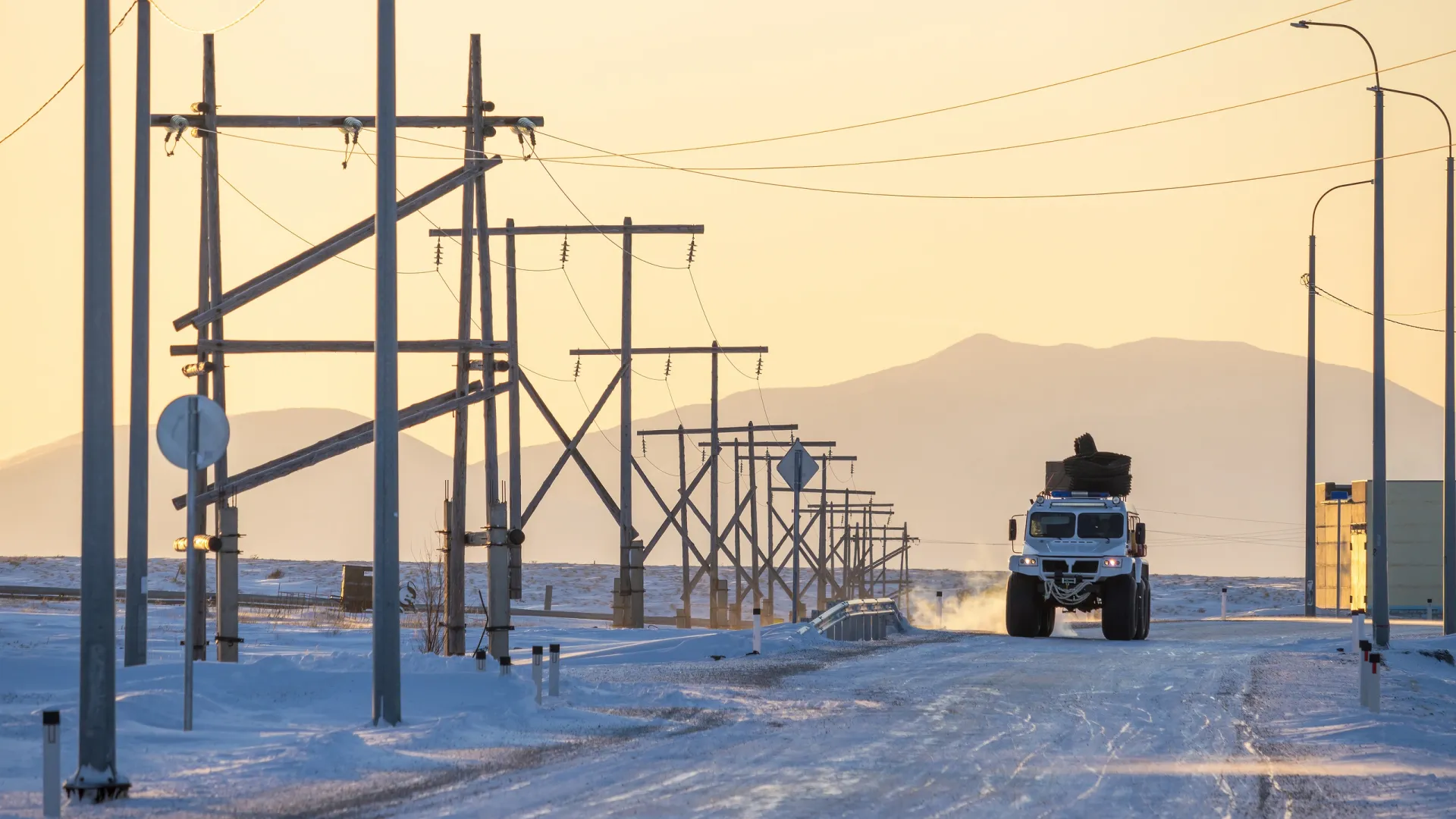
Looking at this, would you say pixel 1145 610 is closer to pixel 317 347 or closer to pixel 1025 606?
pixel 1025 606

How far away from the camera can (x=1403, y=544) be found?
6028 centimetres

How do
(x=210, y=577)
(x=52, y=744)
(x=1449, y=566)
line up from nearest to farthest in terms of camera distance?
(x=52, y=744)
(x=1449, y=566)
(x=210, y=577)

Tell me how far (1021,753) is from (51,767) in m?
7.86

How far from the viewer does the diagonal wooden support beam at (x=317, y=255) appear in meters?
27.3

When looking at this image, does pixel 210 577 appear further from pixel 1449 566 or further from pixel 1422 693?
pixel 1422 693

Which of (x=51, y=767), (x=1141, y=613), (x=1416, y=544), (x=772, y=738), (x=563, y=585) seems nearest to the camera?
(x=51, y=767)

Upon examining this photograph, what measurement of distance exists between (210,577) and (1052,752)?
314 ft

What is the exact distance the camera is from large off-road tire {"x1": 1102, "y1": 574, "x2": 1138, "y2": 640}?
35.5m

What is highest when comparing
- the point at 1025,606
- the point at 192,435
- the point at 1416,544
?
the point at 192,435

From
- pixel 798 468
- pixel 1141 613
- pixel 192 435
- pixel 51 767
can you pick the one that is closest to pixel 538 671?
pixel 192 435

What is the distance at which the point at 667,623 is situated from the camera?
59.4 meters

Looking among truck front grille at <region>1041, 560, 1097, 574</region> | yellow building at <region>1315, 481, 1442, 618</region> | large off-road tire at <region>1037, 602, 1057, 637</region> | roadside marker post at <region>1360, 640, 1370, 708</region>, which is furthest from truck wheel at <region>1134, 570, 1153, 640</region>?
yellow building at <region>1315, 481, 1442, 618</region>

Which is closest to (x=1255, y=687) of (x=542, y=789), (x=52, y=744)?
(x=542, y=789)

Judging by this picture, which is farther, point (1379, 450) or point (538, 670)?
point (1379, 450)
